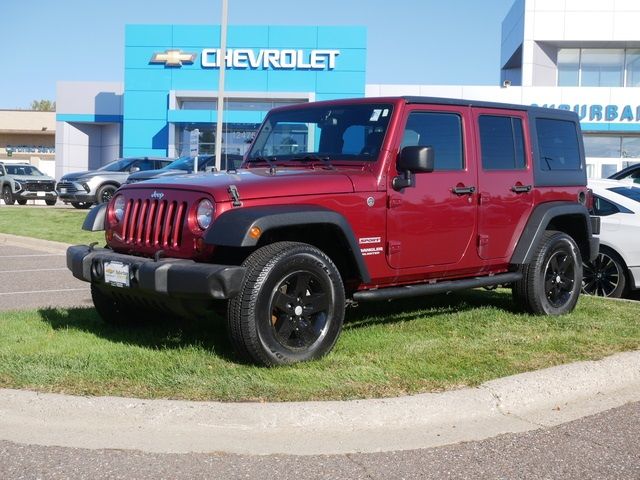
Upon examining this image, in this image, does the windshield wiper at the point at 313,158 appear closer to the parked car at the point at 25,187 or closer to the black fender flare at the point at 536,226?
the black fender flare at the point at 536,226

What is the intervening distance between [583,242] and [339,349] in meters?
3.32

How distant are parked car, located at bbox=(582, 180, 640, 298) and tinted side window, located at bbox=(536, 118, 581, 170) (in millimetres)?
1749

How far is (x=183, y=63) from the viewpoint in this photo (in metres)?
39.3

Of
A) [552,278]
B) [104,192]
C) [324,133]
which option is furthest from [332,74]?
[324,133]

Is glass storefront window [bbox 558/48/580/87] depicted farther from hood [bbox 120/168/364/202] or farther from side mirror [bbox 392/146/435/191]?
hood [bbox 120/168/364/202]

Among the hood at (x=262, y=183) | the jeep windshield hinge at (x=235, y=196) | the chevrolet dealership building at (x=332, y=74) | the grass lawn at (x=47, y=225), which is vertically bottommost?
the grass lawn at (x=47, y=225)

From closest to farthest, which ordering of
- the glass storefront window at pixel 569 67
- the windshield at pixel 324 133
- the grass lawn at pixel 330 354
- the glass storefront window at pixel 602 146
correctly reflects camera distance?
the grass lawn at pixel 330 354, the windshield at pixel 324 133, the glass storefront window at pixel 602 146, the glass storefront window at pixel 569 67

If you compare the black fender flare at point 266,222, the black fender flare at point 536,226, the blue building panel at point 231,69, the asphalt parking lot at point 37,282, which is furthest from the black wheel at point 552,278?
the blue building panel at point 231,69

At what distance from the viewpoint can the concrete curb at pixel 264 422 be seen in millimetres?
4059

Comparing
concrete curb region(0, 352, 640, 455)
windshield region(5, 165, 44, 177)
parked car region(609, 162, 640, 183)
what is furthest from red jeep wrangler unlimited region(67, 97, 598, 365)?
windshield region(5, 165, 44, 177)

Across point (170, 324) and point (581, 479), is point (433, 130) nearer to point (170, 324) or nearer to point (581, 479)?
point (170, 324)

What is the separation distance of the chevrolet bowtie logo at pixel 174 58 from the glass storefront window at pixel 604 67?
63.9 feet

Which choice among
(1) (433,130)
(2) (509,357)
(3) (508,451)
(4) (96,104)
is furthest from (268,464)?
(4) (96,104)

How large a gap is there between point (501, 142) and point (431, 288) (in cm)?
163
